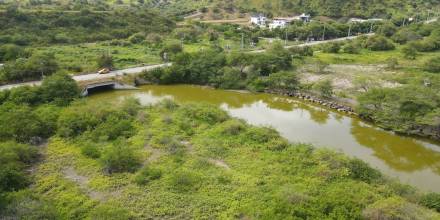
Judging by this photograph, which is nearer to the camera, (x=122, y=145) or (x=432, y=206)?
(x=432, y=206)

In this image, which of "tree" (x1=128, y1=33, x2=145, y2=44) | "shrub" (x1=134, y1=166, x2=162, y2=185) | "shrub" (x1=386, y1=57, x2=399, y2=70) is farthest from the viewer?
"tree" (x1=128, y1=33, x2=145, y2=44)

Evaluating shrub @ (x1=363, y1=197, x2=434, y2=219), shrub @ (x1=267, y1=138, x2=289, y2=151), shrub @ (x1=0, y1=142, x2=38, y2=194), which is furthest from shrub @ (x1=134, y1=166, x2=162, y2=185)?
shrub @ (x1=363, y1=197, x2=434, y2=219)

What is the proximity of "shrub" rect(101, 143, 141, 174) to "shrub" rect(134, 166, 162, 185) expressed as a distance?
1107 mm

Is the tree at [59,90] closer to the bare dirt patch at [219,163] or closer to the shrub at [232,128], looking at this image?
the shrub at [232,128]

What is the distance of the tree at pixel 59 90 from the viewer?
33.2 metres

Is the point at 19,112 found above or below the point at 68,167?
above

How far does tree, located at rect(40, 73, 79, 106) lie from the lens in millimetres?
33188

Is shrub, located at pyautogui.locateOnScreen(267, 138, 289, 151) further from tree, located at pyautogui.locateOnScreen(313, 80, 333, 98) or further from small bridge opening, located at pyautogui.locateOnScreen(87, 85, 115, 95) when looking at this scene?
small bridge opening, located at pyautogui.locateOnScreen(87, 85, 115, 95)

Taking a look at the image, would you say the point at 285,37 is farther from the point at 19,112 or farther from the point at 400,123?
the point at 19,112

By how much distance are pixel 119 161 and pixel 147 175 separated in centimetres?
221

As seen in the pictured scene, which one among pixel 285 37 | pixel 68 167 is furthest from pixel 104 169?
pixel 285 37

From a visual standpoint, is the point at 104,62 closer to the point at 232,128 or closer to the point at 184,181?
the point at 232,128

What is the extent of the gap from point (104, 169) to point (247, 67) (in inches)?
1098

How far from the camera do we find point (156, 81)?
44438 millimetres
